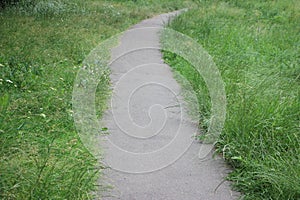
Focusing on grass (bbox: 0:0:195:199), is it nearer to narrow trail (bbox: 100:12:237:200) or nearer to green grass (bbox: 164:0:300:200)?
narrow trail (bbox: 100:12:237:200)

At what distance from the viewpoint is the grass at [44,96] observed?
2725 millimetres

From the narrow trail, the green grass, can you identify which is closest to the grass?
the narrow trail

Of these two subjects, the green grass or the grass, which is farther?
the green grass

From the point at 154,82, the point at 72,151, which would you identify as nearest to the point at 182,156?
the point at 72,151

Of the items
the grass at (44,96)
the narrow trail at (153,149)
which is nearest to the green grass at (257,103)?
the narrow trail at (153,149)

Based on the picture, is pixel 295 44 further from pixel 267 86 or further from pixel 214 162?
pixel 214 162

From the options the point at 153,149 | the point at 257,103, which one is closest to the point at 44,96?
the point at 153,149

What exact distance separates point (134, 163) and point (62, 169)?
761 millimetres

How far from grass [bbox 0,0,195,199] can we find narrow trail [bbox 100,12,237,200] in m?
0.23

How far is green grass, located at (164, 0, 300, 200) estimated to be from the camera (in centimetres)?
307

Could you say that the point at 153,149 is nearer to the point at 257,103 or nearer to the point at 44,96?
the point at 257,103

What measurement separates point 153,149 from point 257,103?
3.69ft

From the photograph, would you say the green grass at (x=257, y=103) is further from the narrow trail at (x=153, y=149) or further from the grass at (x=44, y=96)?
the grass at (x=44, y=96)

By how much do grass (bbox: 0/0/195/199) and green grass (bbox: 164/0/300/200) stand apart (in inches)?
46.5
